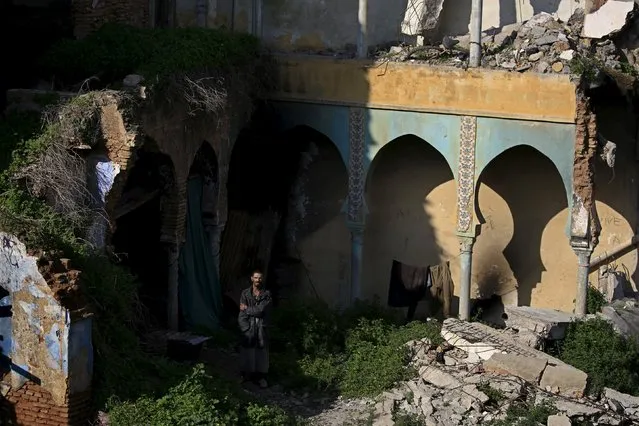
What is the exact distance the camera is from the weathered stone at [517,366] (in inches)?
656

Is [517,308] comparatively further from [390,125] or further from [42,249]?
[42,249]

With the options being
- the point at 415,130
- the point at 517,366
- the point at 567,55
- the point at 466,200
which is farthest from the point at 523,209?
the point at 517,366

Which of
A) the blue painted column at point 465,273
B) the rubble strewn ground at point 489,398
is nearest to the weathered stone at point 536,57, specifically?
the blue painted column at point 465,273

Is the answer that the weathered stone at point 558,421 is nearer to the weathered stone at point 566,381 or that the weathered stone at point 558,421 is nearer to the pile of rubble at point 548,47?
the weathered stone at point 566,381

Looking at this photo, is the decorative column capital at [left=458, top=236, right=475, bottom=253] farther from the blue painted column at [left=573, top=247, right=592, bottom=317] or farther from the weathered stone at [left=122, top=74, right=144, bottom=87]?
the weathered stone at [left=122, top=74, right=144, bottom=87]

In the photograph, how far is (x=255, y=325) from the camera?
1677cm

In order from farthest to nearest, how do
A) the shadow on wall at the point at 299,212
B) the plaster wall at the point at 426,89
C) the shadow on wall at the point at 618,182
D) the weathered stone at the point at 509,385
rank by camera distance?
the shadow on wall at the point at 299,212 → the shadow on wall at the point at 618,182 → the plaster wall at the point at 426,89 → the weathered stone at the point at 509,385

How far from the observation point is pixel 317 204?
22391mm

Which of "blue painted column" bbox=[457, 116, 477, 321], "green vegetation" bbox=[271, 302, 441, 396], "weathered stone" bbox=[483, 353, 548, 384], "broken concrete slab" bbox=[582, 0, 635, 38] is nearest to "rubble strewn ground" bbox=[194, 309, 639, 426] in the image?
"weathered stone" bbox=[483, 353, 548, 384]

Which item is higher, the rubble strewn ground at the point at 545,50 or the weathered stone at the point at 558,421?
the rubble strewn ground at the point at 545,50

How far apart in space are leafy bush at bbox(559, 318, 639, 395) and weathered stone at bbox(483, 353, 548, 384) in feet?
2.47

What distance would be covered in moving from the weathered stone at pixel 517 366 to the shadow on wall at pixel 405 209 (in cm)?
496

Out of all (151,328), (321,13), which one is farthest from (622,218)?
(151,328)

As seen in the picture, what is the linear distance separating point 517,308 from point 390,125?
3.40 m
